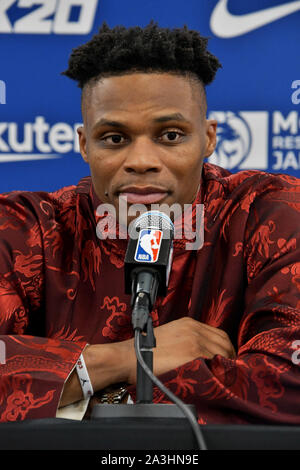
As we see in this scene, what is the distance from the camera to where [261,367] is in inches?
51.8

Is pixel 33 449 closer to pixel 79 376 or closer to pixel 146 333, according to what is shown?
pixel 146 333

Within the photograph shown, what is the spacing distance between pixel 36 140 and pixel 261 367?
4.95 feet

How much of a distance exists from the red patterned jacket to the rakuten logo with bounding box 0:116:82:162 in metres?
0.65

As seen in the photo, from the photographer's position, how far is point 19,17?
251 centimetres

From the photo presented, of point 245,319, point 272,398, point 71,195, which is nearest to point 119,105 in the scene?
point 71,195

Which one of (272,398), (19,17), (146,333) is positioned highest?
(19,17)

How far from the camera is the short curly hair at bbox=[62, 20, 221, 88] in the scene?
1.62 m

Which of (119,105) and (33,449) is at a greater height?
(119,105)

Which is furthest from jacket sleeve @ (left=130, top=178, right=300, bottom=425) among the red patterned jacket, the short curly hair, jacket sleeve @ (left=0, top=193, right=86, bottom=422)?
the short curly hair

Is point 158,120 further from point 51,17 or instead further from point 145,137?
point 51,17

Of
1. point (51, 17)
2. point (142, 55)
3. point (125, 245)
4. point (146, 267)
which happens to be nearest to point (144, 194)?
point (125, 245)

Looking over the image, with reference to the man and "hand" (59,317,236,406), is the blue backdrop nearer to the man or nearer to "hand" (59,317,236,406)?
the man

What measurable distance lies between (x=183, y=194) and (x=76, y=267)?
13.1 inches

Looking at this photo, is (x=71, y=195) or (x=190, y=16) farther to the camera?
(x=190, y=16)
